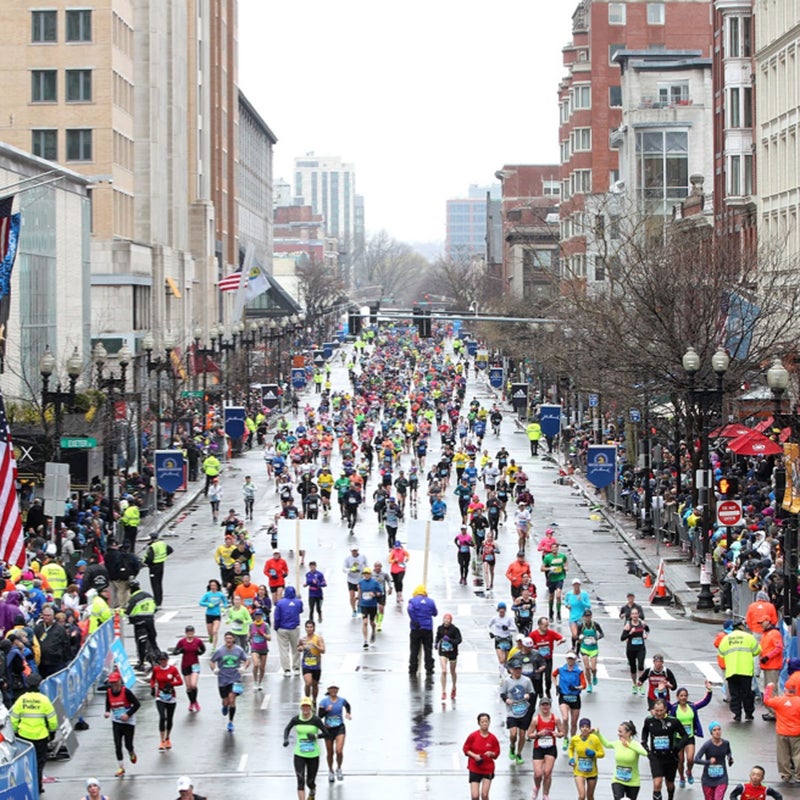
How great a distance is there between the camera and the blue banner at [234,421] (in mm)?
71938

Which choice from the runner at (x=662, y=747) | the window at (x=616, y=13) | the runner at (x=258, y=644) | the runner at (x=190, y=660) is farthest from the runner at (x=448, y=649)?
the window at (x=616, y=13)

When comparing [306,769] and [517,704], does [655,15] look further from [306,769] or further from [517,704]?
[306,769]

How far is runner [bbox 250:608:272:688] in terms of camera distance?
91.4 feet

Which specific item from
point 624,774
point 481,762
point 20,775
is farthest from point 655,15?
point 20,775

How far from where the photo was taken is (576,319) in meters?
64.4

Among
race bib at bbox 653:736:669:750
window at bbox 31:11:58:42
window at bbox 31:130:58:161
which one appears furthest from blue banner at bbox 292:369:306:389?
race bib at bbox 653:736:669:750

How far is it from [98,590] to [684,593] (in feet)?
41.6

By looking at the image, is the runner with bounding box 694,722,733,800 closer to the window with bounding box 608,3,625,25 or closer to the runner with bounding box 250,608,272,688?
the runner with bounding box 250,608,272,688

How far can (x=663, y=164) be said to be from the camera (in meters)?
101

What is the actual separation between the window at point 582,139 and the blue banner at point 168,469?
7274 cm

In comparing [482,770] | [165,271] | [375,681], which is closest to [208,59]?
[165,271]

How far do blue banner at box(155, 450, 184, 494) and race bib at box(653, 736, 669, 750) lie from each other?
1333 inches

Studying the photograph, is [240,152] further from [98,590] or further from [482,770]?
[482,770]

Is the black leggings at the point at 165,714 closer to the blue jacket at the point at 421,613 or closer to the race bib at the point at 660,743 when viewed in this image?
the blue jacket at the point at 421,613
